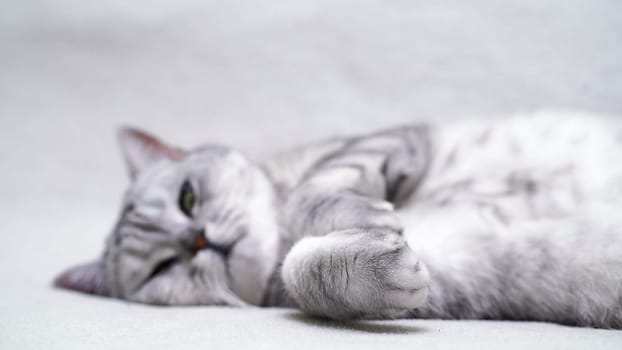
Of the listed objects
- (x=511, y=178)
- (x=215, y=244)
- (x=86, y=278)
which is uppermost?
(x=511, y=178)

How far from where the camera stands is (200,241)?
1.13 metres

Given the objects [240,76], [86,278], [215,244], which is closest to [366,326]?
[215,244]

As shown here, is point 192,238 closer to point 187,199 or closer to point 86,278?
point 187,199

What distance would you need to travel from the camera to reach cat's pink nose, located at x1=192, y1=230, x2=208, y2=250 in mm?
1127

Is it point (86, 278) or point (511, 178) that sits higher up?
point (511, 178)

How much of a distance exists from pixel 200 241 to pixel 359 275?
0.43 metres

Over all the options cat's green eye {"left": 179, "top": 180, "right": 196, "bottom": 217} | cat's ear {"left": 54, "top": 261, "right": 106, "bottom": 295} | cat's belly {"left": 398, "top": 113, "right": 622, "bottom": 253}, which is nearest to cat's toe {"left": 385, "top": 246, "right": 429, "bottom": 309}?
cat's belly {"left": 398, "top": 113, "right": 622, "bottom": 253}

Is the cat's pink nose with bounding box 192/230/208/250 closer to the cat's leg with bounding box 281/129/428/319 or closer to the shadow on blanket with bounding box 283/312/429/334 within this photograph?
the cat's leg with bounding box 281/129/428/319

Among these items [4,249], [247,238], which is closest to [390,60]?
[247,238]

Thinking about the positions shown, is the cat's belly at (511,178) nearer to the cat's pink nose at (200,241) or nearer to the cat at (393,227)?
the cat at (393,227)

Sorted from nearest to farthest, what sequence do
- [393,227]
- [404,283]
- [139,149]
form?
[404,283] → [393,227] → [139,149]

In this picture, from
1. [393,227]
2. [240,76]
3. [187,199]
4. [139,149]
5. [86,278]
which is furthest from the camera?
[240,76]

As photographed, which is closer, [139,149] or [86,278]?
[86,278]

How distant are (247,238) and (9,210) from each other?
1134 mm
